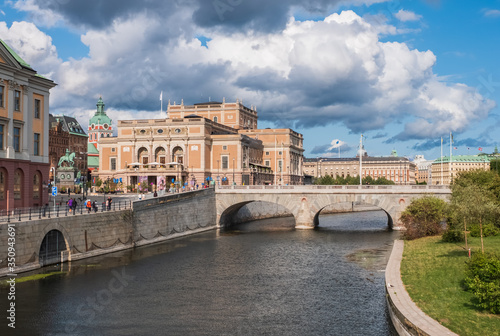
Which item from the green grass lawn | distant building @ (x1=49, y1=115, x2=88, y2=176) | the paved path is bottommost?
the paved path

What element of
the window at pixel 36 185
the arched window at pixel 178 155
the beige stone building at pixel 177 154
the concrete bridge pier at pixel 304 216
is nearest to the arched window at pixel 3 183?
the window at pixel 36 185

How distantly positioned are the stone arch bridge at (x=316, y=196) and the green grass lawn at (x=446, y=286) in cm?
2735

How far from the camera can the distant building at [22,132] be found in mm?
46125

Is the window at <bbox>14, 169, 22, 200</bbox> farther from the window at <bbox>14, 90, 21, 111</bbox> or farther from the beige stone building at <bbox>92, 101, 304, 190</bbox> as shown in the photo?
the beige stone building at <bbox>92, 101, 304, 190</bbox>

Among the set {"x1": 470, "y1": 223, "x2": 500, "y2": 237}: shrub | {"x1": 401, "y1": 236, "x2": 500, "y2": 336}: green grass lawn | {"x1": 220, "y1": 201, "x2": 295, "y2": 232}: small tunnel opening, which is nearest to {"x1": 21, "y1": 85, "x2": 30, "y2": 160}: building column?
{"x1": 401, "y1": 236, "x2": 500, "y2": 336}: green grass lawn

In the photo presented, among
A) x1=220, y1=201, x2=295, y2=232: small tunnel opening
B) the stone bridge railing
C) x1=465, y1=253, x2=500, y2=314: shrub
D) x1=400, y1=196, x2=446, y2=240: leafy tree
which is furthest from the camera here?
x1=220, y1=201, x2=295, y2=232: small tunnel opening

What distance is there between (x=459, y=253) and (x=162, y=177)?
72806 millimetres

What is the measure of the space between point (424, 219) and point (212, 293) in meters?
31.6

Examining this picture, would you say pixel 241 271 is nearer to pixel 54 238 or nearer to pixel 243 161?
pixel 54 238

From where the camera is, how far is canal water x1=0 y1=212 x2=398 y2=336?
28516mm

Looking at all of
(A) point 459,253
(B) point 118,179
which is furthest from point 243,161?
(A) point 459,253

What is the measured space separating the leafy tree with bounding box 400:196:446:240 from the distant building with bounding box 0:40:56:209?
131 feet

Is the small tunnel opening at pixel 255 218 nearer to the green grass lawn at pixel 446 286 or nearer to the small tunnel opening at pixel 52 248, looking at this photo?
the small tunnel opening at pixel 52 248

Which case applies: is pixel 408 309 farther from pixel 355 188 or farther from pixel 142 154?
pixel 142 154
